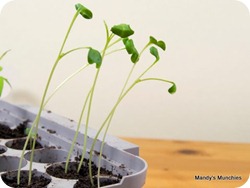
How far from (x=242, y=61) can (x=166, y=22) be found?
0.26 metres

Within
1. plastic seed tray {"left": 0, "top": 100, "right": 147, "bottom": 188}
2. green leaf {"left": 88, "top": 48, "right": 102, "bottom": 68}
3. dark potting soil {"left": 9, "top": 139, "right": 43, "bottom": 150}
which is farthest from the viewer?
dark potting soil {"left": 9, "top": 139, "right": 43, "bottom": 150}

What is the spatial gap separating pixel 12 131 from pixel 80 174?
31 centimetres

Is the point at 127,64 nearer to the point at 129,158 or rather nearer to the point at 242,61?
the point at 242,61

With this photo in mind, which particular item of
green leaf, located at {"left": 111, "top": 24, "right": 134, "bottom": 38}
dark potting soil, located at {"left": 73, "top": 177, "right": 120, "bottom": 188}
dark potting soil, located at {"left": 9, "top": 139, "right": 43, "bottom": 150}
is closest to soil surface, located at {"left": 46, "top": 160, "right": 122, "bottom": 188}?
dark potting soil, located at {"left": 73, "top": 177, "right": 120, "bottom": 188}

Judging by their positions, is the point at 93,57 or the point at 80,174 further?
the point at 80,174

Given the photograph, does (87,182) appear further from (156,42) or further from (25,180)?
(156,42)

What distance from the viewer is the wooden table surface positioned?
917mm

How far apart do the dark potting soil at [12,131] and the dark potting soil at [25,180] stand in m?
0.23

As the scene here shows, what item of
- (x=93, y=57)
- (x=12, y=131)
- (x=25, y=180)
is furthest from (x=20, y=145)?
(x=93, y=57)

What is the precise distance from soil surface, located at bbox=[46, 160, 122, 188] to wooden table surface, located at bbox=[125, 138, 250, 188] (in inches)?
6.4

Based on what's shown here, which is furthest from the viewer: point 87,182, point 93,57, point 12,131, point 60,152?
point 12,131

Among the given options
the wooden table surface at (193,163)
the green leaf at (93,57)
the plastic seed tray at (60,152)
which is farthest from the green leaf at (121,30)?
the wooden table surface at (193,163)

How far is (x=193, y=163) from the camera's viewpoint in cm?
104

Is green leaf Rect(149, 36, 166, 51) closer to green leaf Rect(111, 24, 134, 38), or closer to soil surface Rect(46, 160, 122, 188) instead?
green leaf Rect(111, 24, 134, 38)
